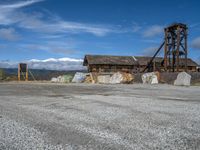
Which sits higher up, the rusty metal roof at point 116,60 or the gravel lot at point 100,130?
the rusty metal roof at point 116,60

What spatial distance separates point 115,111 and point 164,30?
34.2m

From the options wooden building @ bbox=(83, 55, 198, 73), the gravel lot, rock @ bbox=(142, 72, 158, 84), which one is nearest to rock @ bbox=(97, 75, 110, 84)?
rock @ bbox=(142, 72, 158, 84)

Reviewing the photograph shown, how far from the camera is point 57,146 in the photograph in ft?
15.3

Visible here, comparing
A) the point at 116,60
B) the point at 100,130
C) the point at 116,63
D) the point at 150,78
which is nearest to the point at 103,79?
the point at 150,78

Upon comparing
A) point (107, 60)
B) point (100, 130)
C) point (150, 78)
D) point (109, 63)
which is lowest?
point (100, 130)

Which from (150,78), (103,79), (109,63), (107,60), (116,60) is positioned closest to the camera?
(150,78)

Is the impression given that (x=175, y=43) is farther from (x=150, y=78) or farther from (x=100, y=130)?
(x=100, y=130)

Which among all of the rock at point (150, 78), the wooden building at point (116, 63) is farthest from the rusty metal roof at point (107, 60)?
the rock at point (150, 78)

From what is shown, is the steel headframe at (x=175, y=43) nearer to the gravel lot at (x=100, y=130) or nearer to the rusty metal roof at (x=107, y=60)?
the rusty metal roof at (x=107, y=60)

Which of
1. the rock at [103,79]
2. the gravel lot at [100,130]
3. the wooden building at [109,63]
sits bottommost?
the gravel lot at [100,130]

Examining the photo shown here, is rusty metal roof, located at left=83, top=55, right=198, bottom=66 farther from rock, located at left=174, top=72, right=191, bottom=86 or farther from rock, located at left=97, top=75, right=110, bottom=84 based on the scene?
rock, located at left=174, top=72, right=191, bottom=86

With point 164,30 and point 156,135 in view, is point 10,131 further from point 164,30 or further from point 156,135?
point 164,30

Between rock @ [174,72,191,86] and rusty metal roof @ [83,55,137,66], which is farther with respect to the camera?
rusty metal roof @ [83,55,137,66]

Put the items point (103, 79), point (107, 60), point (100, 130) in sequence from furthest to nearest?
point (107, 60) → point (103, 79) → point (100, 130)
